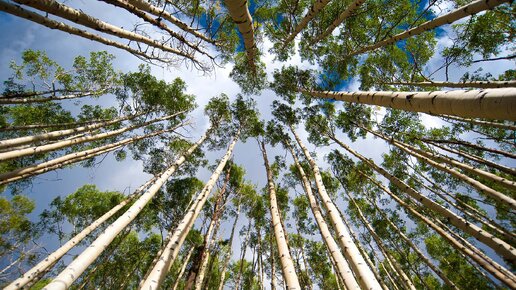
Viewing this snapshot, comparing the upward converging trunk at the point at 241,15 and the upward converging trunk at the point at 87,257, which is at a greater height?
the upward converging trunk at the point at 241,15

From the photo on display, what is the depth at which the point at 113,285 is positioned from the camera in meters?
14.4

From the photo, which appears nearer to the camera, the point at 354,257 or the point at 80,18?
the point at 80,18

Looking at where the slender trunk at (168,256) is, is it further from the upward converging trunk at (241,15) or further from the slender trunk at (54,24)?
the upward converging trunk at (241,15)

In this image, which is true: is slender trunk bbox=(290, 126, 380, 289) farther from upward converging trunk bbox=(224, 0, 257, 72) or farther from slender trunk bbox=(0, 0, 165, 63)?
slender trunk bbox=(0, 0, 165, 63)

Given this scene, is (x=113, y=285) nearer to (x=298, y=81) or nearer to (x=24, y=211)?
(x=24, y=211)

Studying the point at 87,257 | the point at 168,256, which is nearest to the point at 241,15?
the point at 168,256

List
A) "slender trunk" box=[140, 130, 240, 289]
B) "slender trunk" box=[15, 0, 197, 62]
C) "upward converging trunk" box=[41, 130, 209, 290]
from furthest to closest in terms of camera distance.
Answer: "slender trunk" box=[140, 130, 240, 289]
"slender trunk" box=[15, 0, 197, 62]
"upward converging trunk" box=[41, 130, 209, 290]

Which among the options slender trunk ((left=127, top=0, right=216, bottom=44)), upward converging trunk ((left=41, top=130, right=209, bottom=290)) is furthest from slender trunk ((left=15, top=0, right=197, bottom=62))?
upward converging trunk ((left=41, top=130, right=209, bottom=290))


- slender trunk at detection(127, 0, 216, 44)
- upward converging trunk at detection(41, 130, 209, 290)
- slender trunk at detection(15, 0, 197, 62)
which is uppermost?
slender trunk at detection(127, 0, 216, 44)

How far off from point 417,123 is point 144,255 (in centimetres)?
1733

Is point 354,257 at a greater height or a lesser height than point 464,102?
greater

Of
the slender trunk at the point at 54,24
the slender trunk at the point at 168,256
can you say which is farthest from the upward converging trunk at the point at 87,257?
the slender trunk at the point at 54,24

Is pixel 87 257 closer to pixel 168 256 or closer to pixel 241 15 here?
pixel 168 256

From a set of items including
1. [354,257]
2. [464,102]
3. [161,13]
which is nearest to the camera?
[464,102]
